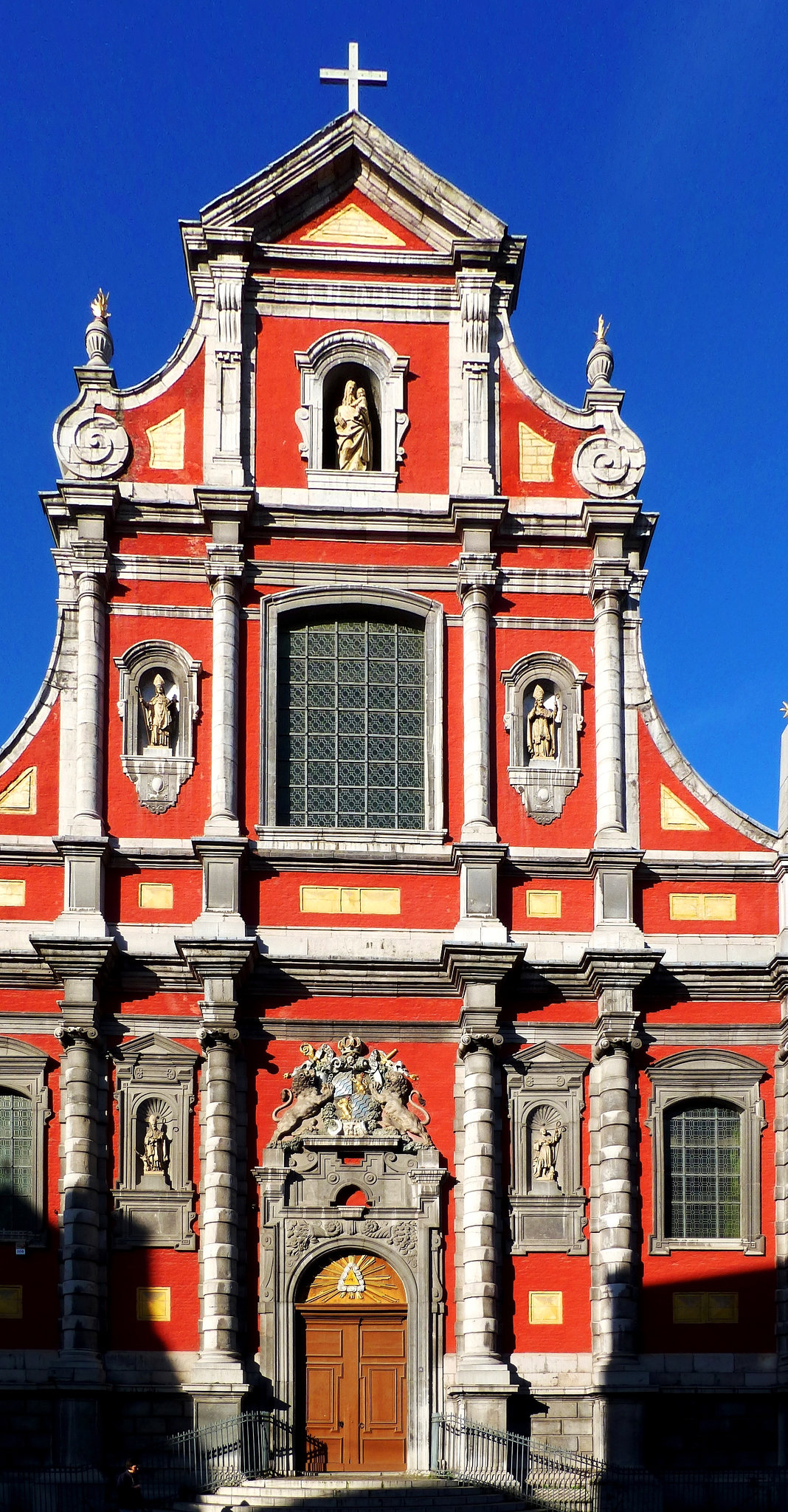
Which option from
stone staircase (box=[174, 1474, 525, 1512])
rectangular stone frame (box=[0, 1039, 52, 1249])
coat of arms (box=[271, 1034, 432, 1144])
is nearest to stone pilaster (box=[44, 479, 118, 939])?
rectangular stone frame (box=[0, 1039, 52, 1249])

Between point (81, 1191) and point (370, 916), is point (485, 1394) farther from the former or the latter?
point (370, 916)

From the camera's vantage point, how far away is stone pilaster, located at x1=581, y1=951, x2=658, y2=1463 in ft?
80.9

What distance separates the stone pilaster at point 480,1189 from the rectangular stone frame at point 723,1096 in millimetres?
1814

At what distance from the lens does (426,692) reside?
2723cm

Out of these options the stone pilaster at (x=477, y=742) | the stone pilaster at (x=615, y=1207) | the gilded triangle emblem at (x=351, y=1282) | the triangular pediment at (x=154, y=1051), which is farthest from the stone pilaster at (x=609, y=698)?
the gilded triangle emblem at (x=351, y=1282)

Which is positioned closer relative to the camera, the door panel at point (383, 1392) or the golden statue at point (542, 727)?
the door panel at point (383, 1392)

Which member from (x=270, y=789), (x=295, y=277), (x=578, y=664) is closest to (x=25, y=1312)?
(x=270, y=789)

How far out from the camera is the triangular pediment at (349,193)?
28.0 metres

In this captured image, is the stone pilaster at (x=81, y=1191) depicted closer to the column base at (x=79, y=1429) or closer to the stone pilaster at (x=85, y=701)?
the column base at (x=79, y=1429)

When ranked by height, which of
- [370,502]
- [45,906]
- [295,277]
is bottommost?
[45,906]

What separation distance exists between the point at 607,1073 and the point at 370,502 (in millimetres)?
7280

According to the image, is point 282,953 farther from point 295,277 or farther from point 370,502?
point 295,277

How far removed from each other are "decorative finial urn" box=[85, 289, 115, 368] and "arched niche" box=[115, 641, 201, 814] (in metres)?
3.66

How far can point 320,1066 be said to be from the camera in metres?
25.8
